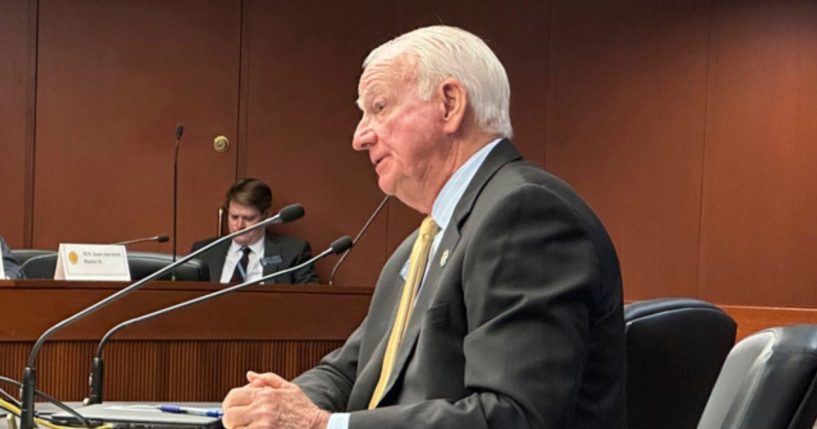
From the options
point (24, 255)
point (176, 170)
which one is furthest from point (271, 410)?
point (176, 170)

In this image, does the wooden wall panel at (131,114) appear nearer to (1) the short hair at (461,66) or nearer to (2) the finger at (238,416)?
(1) the short hair at (461,66)

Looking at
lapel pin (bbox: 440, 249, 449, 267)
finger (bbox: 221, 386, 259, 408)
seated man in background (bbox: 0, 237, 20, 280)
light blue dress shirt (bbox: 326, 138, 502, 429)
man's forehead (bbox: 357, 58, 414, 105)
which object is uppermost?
man's forehead (bbox: 357, 58, 414, 105)

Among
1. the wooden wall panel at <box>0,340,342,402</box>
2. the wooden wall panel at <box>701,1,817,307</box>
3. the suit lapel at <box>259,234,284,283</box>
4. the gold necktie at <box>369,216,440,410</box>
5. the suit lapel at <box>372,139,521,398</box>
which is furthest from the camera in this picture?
the wooden wall panel at <box>701,1,817,307</box>

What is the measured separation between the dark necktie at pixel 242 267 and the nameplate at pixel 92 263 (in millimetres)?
1766

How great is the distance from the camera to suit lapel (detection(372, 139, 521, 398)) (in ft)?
5.94

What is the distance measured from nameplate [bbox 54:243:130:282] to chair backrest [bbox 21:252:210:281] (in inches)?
5.1

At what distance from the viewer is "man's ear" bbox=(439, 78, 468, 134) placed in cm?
189

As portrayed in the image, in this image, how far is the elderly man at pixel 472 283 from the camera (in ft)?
5.37

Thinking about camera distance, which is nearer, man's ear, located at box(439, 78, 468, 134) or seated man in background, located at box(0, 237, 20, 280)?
man's ear, located at box(439, 78, 468, 134)

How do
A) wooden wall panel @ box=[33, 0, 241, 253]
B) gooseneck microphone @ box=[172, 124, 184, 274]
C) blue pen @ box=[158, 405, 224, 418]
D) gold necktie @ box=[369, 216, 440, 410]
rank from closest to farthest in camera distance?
1. gold necktie @ box=[369, 216, 440, 410]
2. blue pen @ box=[158, 405, 224, 418]
3. gooseneck microphone @ box=[172, 124, 184, 274]
4. wooden wall panel @ box=[33, 0, 241, 253]

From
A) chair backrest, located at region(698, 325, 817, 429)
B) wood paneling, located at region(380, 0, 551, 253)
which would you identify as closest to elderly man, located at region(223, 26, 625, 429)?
chair backrest, located at region(698, 325, 817, 429)

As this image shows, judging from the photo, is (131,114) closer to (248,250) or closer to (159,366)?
(248,250)

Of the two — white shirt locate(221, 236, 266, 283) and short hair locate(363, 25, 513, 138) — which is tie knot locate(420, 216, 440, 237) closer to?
short hair locate(363, 25, 513, 138)

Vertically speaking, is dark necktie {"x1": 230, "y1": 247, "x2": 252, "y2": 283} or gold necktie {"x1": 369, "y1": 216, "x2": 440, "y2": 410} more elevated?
gold necktie {"x1": 369, "y1": 216, "x2": 440, "y2": 410}
